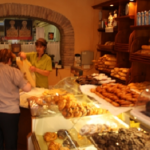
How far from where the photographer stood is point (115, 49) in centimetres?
399

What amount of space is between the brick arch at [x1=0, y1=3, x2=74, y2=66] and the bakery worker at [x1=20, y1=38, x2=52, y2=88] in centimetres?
161

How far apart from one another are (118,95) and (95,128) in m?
0.38

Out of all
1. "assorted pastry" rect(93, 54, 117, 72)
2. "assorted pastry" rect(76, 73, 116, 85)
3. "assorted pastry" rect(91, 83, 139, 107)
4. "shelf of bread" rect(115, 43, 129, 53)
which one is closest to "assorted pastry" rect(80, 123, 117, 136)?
"assorted pastry" rect(91, 83, 139, 107)

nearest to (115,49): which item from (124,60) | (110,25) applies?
(124,60)

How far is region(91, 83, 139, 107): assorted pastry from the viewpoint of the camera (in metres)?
1.81

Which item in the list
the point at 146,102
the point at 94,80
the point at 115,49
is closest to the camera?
the point at 146,102

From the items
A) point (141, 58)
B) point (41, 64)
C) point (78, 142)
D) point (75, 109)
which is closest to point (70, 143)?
point (78, 142)

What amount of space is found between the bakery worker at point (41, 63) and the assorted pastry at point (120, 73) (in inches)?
53.9

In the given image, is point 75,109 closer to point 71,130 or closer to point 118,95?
point 71,130

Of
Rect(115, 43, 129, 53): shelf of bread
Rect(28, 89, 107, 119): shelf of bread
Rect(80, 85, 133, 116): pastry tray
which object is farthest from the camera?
Rect(115, 43, 129, 53): shelf of bread

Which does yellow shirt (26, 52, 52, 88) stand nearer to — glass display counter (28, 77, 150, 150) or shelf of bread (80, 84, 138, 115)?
glass display counter (28, 77, 150, 150)

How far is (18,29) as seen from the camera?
16.2 ft

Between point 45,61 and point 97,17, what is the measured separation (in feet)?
8.25

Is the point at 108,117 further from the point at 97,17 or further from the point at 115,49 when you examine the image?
the point at 97,17
